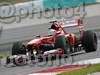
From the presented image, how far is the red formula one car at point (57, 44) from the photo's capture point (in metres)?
16.1

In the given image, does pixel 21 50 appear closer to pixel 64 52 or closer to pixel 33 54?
pixel 33 54

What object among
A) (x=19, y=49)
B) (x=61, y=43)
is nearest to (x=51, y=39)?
(x=61, y=43)

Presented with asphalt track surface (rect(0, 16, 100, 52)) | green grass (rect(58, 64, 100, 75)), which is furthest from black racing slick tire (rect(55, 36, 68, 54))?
asphalt track surface (rect(0, 16, 100, 52))

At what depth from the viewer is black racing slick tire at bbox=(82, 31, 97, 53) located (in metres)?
16.8

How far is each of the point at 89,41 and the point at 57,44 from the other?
4.58 feet

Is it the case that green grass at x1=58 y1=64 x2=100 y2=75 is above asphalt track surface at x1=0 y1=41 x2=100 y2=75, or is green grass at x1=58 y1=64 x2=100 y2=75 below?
above

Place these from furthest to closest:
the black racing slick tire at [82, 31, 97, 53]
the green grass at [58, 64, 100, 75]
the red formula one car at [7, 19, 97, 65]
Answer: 1. the black racing slick tire at [82, 31, 97, 53]
2. the red formula one car at [7, 19, 97, 65]
3. the green grass at [58, 64, 100, 75]

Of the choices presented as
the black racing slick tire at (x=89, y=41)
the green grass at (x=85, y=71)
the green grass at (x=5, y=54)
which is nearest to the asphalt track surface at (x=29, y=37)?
the black racing slick tire at (x=89, y=41)

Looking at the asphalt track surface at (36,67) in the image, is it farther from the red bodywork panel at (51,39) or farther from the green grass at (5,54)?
the green grass at (5,54)

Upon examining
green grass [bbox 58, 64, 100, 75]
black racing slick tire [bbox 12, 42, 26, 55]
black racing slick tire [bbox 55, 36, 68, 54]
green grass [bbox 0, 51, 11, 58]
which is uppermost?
black racing slick tire [bbox 55, 36, 68, 54]

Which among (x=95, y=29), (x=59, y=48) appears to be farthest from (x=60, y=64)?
(x=95, y=29)

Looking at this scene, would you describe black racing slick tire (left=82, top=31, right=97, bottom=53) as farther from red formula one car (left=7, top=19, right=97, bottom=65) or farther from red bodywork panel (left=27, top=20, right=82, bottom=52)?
red bodywork panel (left=27, top=20, right=82, bottom=52)

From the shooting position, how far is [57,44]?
1611 cm

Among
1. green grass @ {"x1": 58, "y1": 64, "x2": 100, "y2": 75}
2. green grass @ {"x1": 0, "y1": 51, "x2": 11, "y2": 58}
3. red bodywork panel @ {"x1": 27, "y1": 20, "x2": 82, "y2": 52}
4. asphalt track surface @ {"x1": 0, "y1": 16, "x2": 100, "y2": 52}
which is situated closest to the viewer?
green grass @ {"x1": 58, "y1": 64, "x2": 100, "y2": 75}
